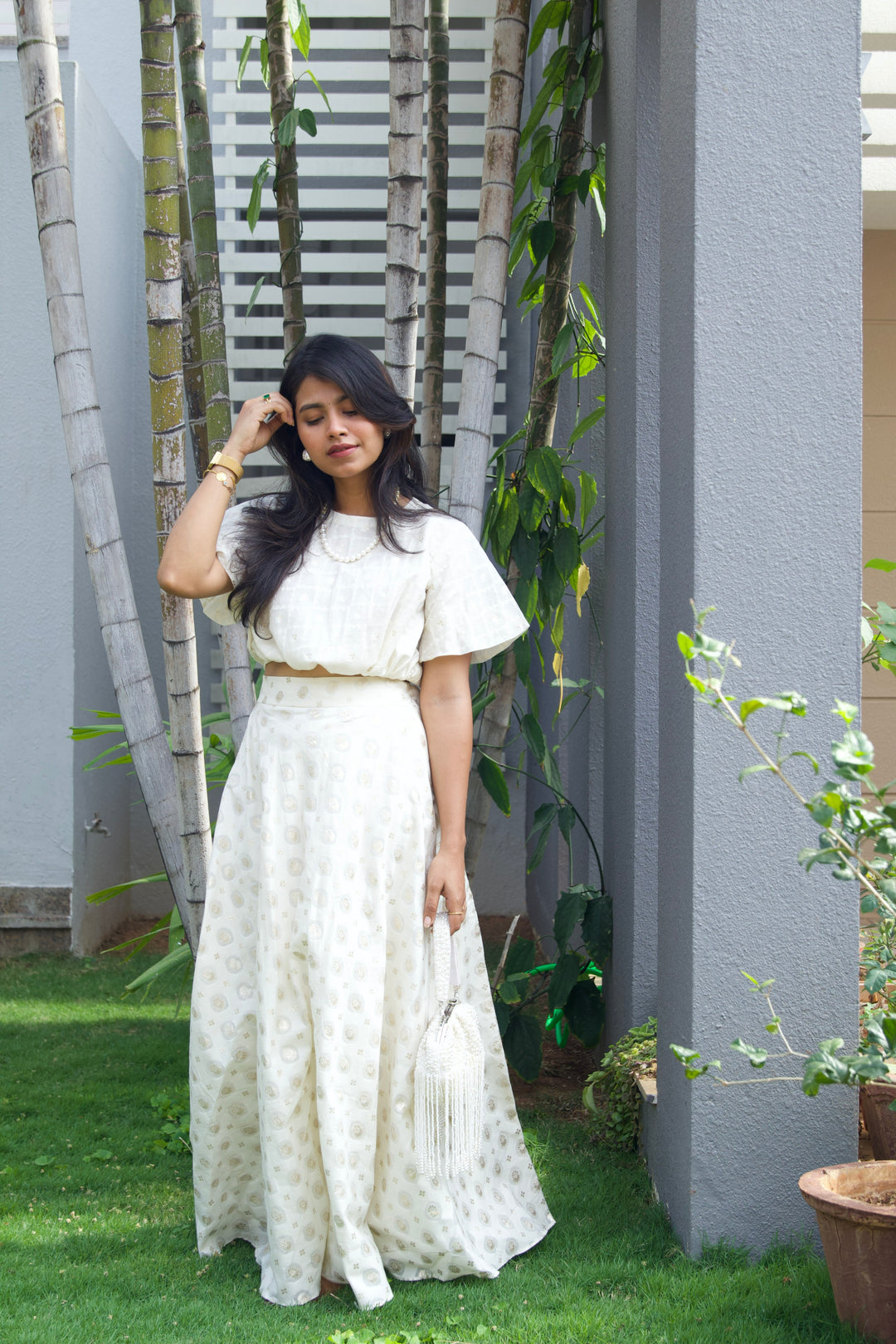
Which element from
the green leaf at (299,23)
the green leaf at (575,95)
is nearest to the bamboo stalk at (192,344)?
the green leaf at (299,23)

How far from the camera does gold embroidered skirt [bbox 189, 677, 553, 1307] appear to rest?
1.85 meters

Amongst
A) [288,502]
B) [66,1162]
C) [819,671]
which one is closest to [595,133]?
[288,502]

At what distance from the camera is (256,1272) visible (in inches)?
77.2

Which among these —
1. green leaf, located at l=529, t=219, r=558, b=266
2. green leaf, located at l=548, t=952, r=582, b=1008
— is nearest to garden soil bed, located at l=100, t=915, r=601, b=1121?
green leaf, located at l=548, t=952, r=582, b=1008

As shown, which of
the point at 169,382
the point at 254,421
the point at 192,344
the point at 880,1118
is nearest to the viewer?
the point at 880,1118

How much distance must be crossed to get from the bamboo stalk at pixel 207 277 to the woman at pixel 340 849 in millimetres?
568

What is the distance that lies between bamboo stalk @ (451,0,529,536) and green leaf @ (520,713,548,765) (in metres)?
0.50

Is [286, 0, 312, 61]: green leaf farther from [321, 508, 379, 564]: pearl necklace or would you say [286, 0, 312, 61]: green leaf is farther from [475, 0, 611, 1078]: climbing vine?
[321, 508, 379, 564]: pearl necklace

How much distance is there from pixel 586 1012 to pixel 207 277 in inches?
78.4

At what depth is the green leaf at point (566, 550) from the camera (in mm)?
2668

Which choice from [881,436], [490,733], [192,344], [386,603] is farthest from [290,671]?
[881,436]

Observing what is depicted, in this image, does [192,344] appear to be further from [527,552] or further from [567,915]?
[567,915]

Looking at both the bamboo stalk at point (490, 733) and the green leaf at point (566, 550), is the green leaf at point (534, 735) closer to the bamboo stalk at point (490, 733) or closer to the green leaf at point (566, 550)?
the bamboo stalk at point (490, 733)

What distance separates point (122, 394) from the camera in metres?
4.63
